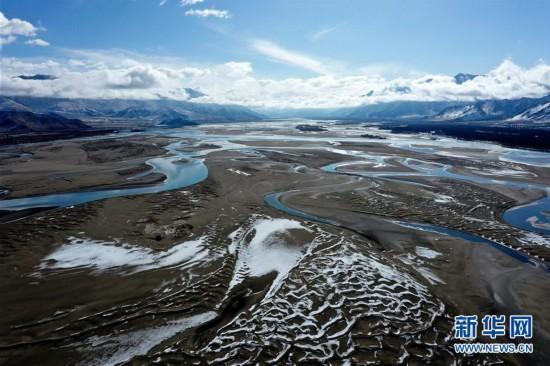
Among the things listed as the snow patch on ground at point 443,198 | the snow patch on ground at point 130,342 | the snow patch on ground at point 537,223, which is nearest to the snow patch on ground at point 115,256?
the snow patch on ground at point 130,342

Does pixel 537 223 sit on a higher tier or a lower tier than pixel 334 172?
lower

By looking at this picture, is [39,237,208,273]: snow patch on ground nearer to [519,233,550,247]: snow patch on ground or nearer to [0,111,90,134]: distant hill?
[519,233,550,247]: snow patch on ground

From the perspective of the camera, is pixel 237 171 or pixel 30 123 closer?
pixel 237 171

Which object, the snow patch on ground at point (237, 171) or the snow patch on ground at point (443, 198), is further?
the snow patch on ground at point (237, 171)

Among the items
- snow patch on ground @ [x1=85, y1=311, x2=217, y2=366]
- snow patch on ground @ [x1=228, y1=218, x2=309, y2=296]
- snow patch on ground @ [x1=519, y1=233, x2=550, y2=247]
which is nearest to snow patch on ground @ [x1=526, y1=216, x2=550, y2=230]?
snow patch on ground @ [x1=519, y1=233, x2=550, y2=247]

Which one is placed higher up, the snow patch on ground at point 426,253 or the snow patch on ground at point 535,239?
the snow patch on ground at point 535,239

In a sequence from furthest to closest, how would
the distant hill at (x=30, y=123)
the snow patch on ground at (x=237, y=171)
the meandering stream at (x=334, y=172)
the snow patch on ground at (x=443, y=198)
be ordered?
the distant hill at (x=30, y=123) → the snow patch on ground at (x=237, y=171) → the snow patch on ground at (x=443, y=198) → the meandering stream at (x=334, y=172)

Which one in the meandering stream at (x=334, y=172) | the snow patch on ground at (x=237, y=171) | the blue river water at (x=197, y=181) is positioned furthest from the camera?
the snow patch on ground at (x=237, y=171)

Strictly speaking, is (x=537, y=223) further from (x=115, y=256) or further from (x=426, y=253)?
(x=115, y=256)

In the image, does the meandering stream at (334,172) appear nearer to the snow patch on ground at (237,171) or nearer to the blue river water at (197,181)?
the blue river water at (197,181)

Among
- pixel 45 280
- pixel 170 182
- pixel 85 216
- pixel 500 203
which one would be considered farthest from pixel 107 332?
pixel 500 203

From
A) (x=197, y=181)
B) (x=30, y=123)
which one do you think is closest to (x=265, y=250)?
(x=197, y=181)
